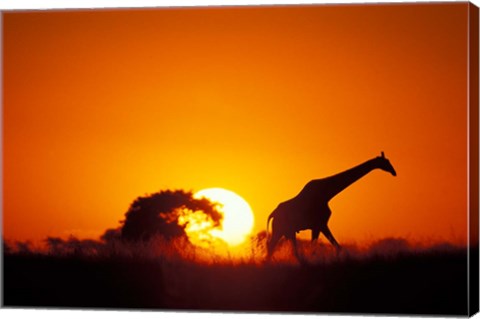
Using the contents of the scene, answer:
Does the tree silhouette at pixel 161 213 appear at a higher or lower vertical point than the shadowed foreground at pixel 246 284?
higher

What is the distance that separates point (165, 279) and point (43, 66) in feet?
5.64

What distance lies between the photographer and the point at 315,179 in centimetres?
938

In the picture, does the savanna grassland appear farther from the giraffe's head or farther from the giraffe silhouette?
the giraffe's head

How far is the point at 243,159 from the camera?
30.9 ft

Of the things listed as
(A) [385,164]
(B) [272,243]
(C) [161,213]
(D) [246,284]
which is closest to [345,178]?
(A) [385,164]

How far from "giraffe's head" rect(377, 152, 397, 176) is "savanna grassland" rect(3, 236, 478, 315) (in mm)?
465

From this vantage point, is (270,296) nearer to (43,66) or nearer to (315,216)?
(315,216)

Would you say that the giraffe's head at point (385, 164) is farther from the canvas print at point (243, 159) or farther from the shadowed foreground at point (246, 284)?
the shadowed foreground at point (246, 284)

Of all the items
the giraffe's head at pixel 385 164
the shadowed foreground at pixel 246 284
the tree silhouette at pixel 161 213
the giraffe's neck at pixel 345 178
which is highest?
the giraffe's head at pixel 385 164

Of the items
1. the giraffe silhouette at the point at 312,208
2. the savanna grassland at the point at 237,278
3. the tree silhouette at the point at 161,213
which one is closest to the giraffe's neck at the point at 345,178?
the giraffe silhouette at the point at 312,208

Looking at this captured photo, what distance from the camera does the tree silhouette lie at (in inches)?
374

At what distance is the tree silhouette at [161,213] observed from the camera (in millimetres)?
9492

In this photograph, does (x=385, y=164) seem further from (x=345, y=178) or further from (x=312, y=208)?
(x=312, y=208)

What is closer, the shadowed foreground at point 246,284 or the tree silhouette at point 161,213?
the shadowed foreground at point 246,284
